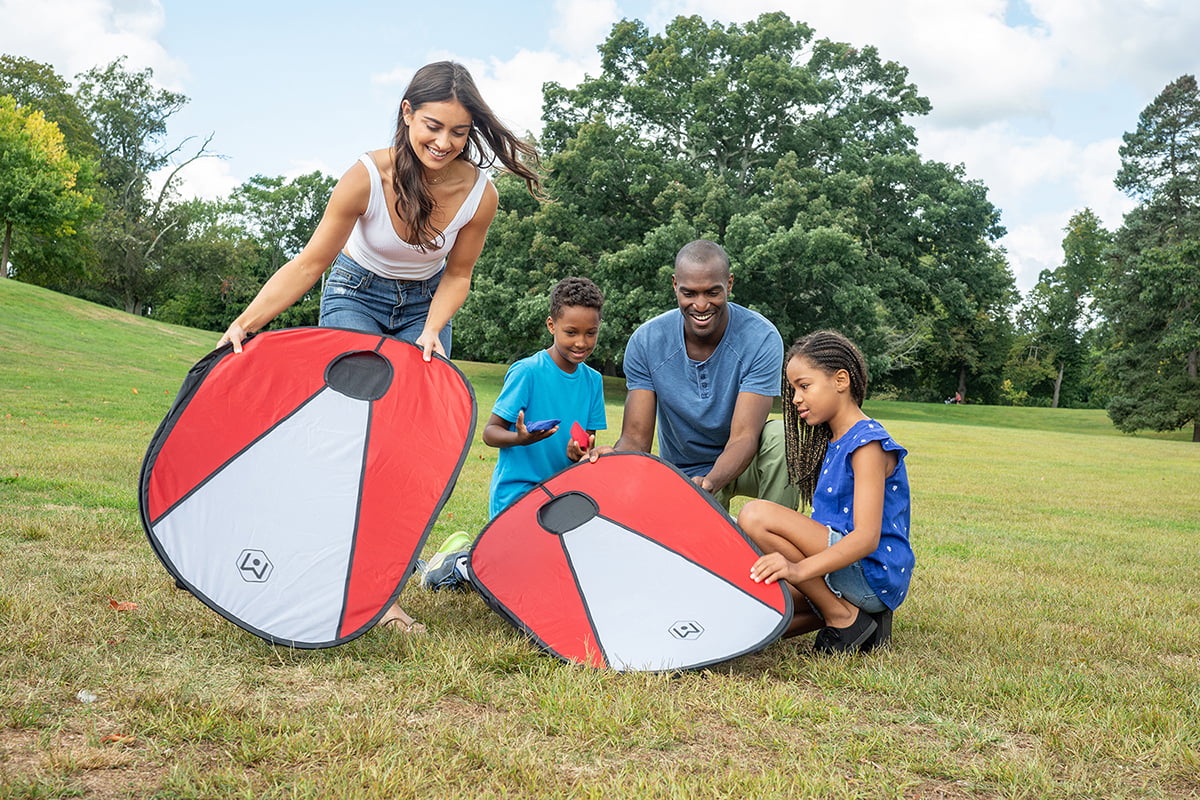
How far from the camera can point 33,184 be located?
89.0 ft

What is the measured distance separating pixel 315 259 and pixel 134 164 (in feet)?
154

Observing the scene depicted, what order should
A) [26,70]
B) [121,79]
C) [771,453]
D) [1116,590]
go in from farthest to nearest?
[121,79]
[26,70]
[1116,590]
[771,453]

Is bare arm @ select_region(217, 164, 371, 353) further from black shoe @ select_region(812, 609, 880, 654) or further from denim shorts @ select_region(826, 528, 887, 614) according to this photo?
black shoe @ select_region(812, 609, 880, 654)

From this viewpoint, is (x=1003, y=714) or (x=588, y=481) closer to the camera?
(x=1003, y=714)

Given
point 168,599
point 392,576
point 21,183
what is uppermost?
point 21,183

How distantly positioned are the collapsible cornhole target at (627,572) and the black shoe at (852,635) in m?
0.28

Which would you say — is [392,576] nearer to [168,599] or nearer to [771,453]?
[168,599]

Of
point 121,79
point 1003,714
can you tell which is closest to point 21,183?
point 121,79

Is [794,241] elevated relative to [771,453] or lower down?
elevated

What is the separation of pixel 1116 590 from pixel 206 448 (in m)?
4.24

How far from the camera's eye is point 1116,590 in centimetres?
452

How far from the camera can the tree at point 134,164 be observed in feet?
133

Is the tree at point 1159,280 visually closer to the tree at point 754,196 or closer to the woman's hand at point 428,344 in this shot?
the tree at point 754,196

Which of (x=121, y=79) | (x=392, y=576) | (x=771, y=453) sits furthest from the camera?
(x=121, y=79)
